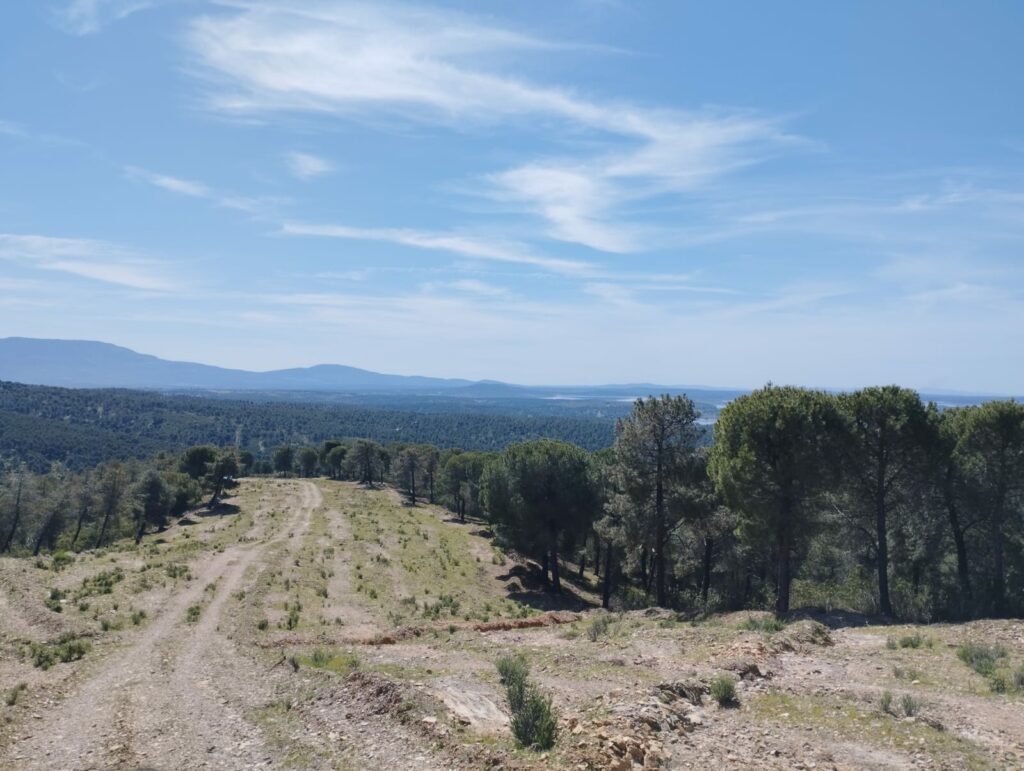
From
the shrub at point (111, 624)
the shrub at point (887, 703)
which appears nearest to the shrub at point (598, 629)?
the shrub at point (887, 703)

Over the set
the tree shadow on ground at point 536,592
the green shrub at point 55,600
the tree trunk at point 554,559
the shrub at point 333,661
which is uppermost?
the shrub at point 333,661

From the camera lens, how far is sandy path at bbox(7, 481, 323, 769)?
40.7ft

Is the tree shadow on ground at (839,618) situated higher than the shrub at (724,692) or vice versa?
the shrub at (724,692)

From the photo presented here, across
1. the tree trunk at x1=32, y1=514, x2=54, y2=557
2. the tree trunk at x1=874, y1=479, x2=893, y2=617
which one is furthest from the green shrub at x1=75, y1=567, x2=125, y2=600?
Answer: the tree trunk at x1=32, y1=514, x2=54, y2=557

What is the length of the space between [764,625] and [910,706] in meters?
9.89

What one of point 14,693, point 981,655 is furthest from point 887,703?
point 14,693

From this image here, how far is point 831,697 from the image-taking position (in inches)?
553

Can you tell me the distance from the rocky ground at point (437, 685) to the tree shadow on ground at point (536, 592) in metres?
6.22

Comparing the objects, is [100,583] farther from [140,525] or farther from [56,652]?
[140,525]

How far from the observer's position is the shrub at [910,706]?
12.9 metres

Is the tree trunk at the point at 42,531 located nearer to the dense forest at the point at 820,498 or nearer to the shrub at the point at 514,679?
the dense forest at the point at 820,498

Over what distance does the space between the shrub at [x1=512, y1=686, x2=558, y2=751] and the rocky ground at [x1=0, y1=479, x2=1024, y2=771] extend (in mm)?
266

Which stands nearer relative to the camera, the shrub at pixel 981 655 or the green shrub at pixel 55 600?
the shrub at pixel 981 655

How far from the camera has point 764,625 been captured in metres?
22.6
